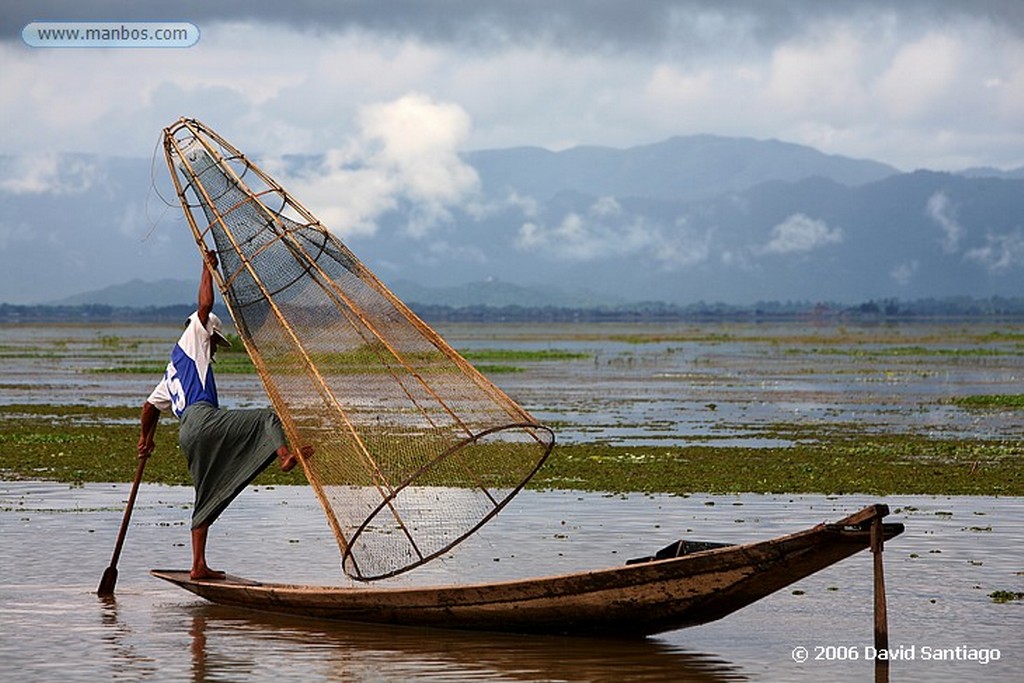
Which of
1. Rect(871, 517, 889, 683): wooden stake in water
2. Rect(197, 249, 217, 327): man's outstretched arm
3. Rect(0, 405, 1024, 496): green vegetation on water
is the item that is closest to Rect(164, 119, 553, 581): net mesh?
Rect(197, 249, 217, 327): man's outstretched arm

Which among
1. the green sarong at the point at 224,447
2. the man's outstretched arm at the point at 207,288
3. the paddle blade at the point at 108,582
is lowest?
the paddle blade at the point at 108,582

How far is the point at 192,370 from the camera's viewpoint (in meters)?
11.9

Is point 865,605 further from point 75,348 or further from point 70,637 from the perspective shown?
point 75,348

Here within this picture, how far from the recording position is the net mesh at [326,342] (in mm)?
11906

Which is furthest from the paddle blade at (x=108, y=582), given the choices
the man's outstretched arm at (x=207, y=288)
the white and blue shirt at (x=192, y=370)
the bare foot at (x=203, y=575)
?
the man's outstretched arm at (x=207, y=288)

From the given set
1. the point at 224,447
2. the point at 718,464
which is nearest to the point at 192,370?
the point at 224,447

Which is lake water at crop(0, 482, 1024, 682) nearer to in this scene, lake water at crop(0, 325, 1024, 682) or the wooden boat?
lake water at crop(0, 325, 1024, 682)

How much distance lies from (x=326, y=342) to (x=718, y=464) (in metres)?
9.76

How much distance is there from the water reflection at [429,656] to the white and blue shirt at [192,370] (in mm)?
1684

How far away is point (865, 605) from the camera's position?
11945 millimetres

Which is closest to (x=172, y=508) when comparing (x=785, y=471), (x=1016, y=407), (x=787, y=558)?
(x=785, y=471)

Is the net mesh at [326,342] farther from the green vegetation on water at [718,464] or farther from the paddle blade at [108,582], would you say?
the green vegetation on water at [718,464]

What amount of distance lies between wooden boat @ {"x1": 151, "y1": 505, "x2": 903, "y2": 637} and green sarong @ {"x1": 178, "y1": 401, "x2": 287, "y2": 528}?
78 centimetres

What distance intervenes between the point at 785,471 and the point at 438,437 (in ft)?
28.5
